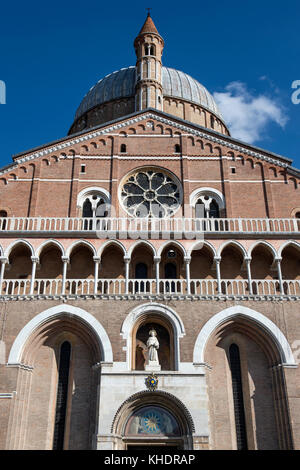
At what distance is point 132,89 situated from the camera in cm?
3459

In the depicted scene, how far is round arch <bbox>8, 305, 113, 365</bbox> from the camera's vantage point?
61.1 ft

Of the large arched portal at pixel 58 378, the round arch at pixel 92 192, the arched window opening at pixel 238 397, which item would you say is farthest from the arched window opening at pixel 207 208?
the large arched portal at pixel 58 378

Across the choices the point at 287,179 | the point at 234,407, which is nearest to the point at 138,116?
the point at 287,179

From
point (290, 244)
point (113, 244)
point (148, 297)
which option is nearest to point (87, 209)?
point (113, 244)

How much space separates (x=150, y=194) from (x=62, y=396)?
9.43 metres

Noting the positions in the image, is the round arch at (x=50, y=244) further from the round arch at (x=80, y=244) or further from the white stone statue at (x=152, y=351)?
the white stone statue at (x=152, y=351)

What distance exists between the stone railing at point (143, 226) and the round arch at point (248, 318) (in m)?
3.26

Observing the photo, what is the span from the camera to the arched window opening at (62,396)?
18.7 metres

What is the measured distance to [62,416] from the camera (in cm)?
1900

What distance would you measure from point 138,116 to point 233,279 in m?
9.57

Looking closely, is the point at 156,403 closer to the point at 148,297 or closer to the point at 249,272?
the point at 148,297

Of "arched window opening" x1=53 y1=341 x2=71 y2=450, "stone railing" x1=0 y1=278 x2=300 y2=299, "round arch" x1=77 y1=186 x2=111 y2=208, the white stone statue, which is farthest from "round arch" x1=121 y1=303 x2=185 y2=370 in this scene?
"round arch" x1=77 y1=186 x2=111 y2=208

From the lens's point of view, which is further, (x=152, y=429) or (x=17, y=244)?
(x=17, y=244)

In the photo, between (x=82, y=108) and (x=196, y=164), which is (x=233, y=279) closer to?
(x=196, y=164)
